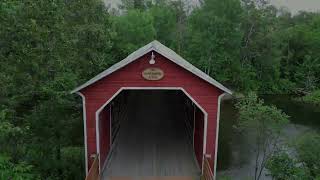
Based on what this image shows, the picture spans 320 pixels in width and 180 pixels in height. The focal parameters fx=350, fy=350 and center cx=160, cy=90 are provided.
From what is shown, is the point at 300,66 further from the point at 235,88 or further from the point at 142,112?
the point at 142,112

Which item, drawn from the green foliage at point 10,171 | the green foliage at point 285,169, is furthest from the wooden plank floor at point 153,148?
the green foliage at point 10,171

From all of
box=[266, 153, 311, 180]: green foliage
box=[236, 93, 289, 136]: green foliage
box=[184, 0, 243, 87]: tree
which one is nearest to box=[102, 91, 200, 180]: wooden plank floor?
box=[236, 93, 289, 136]: green foliage

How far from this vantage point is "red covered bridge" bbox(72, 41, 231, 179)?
10383 millimetres

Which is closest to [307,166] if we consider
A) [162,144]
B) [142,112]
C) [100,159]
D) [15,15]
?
[162,144]

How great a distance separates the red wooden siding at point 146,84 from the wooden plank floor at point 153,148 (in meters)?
1.99

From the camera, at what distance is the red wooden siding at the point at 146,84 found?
1041cm

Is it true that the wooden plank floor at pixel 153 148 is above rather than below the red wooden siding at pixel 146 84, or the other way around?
below

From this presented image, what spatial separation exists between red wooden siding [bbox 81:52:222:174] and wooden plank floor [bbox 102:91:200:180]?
6.52 ft

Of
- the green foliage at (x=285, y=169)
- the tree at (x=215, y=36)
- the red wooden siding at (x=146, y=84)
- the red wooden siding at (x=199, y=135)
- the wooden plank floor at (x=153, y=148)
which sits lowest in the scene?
the green foliage at (x=285, y=169)

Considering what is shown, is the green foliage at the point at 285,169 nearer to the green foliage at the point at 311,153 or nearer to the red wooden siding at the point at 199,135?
the green foliage at the point at 311,153

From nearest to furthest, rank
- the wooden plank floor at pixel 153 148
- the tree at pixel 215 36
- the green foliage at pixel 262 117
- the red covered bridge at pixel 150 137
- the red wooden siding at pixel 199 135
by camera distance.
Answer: the red covered bridge at pixel 150 137 < the wooden plank floor at pixel 153 148 < the red wooden siding at pixel 199 135 < the green foliage at pixel 262 117 < the tree at pixel 215 36

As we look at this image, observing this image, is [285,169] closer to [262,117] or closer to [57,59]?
[262,117]

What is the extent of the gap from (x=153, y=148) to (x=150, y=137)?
1.28 metres

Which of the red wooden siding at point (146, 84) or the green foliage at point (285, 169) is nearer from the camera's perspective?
the red wooden siding at point (146, 84)
